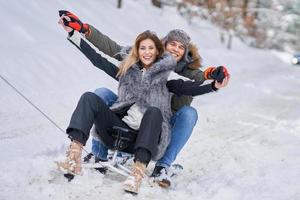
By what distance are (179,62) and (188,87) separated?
0.49 metres

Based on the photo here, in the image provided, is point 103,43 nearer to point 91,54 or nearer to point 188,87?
point 91,54

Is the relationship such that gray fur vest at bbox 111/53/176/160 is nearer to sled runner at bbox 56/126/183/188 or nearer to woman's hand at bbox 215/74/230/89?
sled runner at bbox 56/126/183/188

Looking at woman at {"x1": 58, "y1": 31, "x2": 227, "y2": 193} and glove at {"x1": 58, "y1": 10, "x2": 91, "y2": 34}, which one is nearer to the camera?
woman at {"x1": 58, "y1": 31, "x2": 227, "y2": 193}

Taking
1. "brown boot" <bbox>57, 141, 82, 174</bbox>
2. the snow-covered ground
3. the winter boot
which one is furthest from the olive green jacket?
"brown boot" <bbox>57, 141, 82, 174</bbox>

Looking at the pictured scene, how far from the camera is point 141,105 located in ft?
13.6

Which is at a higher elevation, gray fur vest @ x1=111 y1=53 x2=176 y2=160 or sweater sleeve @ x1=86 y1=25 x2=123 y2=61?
sweater sleeve @ x1=86 y1=25 x2=123 y2=61

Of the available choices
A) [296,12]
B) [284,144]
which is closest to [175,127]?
[284,144]

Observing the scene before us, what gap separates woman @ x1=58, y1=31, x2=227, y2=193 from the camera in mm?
3855

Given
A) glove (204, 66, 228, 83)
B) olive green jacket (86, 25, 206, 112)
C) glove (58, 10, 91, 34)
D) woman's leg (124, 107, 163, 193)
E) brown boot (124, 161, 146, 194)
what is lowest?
brown boot (124, 161, 146, 194)

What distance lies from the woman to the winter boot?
18cm

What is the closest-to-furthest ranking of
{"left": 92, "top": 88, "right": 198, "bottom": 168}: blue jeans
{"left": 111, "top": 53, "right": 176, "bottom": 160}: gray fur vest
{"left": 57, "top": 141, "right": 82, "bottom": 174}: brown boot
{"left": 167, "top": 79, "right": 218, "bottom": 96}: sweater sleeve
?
{"left": 57, "top": 141, "right": 82, "bottom": 174}: brown boot < {"left": 167, "top": 79, "right": 218, "bottom": 96}: sweater sleeve < {"left": 111, "top": 53, "right": 176, "bottom": 160}: gray fur vest < {"left": 92, "top": 88, "right": 198, "bottom": 168}: blue jeans

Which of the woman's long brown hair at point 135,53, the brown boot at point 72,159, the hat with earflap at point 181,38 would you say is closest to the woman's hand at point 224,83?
the woman's long brown hair at point 135,53

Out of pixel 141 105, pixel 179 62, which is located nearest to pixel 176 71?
pixel 179 62

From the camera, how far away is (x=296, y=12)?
34.0 meters
